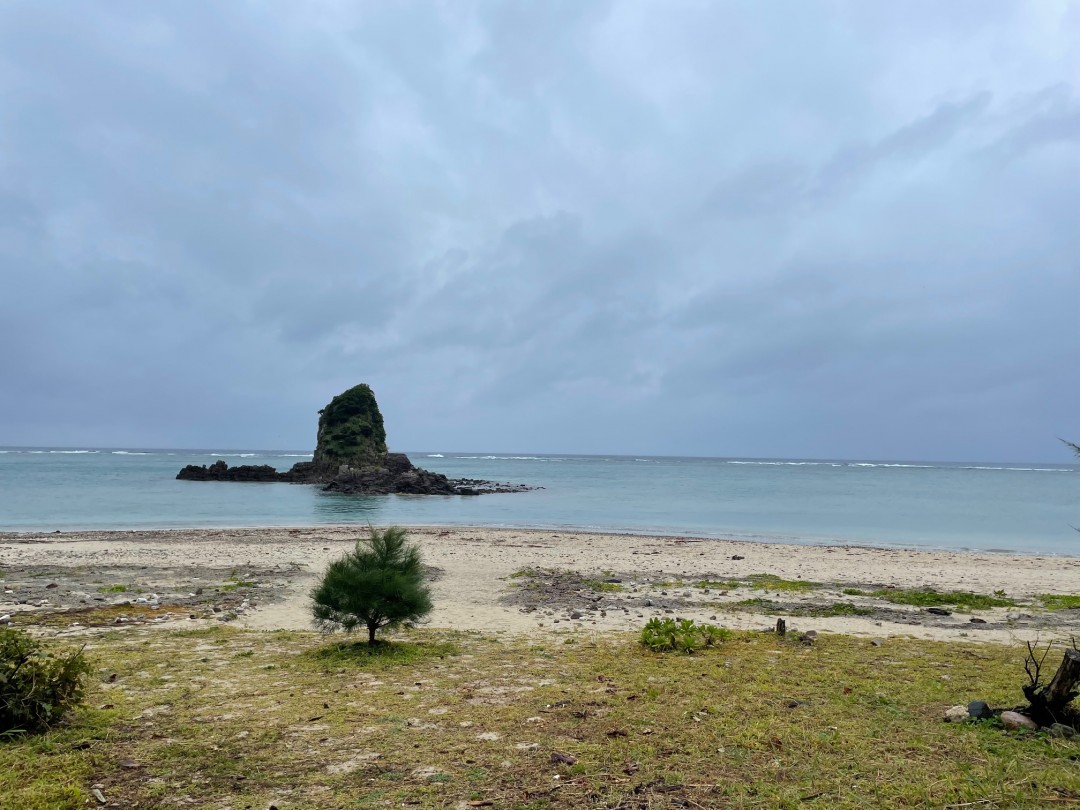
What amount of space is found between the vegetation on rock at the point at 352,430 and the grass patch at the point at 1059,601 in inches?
3437

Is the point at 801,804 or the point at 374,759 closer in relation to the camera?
the point at 801,804

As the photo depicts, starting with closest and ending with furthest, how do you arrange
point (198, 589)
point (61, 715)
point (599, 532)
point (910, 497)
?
point (61, 715)
point (198, 589)
point (599, 532)
point (910, 497)

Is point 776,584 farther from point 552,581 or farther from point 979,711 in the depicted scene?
point 979,711

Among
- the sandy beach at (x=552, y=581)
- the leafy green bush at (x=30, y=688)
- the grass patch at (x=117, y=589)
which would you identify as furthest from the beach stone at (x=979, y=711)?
the grass patch at (x=117, y=589)

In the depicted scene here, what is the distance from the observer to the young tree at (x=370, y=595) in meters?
10.6

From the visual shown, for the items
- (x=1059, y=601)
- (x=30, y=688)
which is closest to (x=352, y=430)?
(x=1059, y=601)

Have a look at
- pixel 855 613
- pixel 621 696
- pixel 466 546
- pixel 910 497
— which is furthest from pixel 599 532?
pixel 910 497

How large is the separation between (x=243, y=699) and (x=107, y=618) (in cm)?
669

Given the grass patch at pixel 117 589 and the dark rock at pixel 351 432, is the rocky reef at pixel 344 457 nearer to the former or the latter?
the dark rock at pixel 351 432

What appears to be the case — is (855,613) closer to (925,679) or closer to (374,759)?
(925,679)

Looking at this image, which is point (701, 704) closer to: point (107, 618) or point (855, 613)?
point (855, 613)

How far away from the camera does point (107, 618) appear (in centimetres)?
1236

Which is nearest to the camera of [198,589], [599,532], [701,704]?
[701,704]

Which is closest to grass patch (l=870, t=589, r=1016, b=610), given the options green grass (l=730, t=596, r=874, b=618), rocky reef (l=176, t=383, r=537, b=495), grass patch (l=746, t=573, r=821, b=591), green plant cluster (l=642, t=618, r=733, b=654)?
grass patch (l=746, t=573, r=821, b=591)
